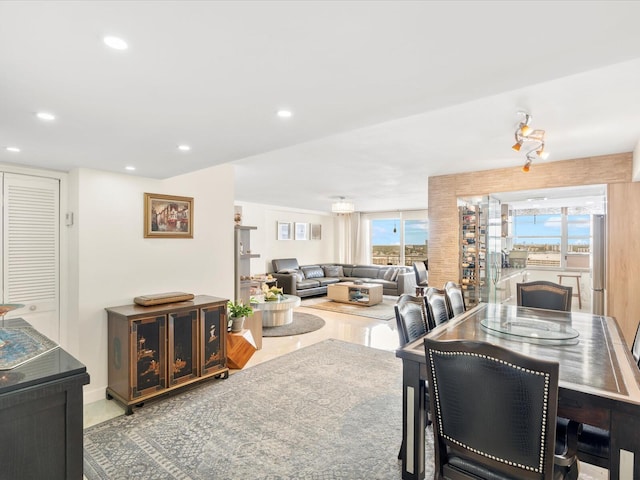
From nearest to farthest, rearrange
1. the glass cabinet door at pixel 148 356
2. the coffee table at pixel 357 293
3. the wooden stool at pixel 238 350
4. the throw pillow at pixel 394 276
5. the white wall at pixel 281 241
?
1. the glass cabinet door at pixel 148 356
2. the wooden stool at pixel 238 350
3. the coffee table at pixel 357 293
4. the white wall at pixel 281 241
5. the throw pillow at pixel 394 276

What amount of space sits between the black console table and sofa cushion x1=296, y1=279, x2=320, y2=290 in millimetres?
7007

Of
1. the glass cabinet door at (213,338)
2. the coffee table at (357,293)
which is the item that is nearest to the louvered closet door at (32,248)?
the glass cabinet door at (213,338)

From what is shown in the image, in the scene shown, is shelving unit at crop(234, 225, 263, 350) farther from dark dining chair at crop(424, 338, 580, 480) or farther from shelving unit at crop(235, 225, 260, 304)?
dark dining chair at crop(424, 338, 580, 480)

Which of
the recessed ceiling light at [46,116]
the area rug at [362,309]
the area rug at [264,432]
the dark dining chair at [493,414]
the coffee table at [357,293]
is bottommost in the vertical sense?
the area rug at [362,309]

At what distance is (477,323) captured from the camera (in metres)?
2.69

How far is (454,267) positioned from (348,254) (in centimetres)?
603

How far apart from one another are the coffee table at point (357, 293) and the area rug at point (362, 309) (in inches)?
4.6

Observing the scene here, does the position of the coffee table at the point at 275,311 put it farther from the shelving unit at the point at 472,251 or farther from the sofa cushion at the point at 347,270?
the sofa cushion at the point at 347,270

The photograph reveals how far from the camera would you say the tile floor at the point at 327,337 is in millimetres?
2935

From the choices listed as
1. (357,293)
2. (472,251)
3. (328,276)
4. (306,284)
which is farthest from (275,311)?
(328,276)

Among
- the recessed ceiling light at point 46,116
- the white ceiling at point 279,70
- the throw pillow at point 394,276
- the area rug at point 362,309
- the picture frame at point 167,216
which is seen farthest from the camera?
the throw pillow at point 394,276

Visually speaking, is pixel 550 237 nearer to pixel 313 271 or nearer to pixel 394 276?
pixel 394 276

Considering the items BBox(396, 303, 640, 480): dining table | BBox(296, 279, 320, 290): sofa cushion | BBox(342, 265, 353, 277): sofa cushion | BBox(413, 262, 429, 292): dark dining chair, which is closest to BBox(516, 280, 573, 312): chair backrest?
BBox(396, 303, 640, 480): dining table

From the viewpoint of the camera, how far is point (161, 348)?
3.04 metres
